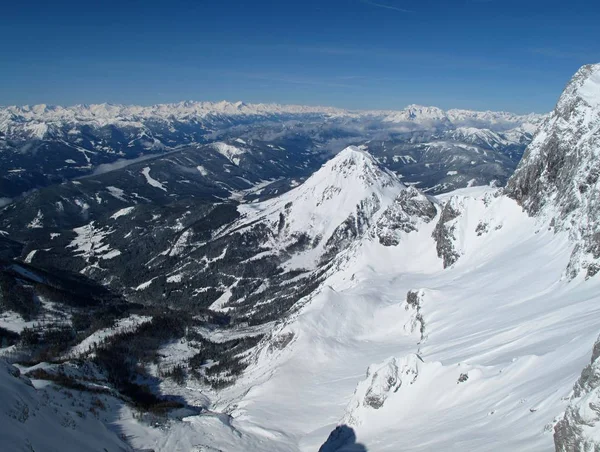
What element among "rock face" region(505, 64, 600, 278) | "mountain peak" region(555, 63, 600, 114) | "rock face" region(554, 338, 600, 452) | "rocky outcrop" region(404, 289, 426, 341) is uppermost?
"mountain peak" region(555, 63, 600, 114)

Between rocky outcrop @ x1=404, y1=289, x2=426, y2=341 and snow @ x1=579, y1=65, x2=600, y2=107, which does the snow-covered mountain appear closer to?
snow @ x1=579, y1=65, x2=600, y2=107

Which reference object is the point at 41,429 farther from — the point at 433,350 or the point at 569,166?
the point at 569,166

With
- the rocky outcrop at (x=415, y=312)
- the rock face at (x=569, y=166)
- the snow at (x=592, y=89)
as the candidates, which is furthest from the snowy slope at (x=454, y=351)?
the snow at (x=592, y=89)

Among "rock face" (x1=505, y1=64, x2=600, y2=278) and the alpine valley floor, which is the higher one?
"rock face" (x1=505, y1=64, x2=600, y2=278)

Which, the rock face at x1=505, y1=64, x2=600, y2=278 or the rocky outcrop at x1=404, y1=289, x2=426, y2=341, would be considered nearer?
the rock face at x1=505, y1=64, x2=600, y2=278

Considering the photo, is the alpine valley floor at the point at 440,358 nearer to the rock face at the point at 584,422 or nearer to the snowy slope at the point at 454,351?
the snowy slope at the point at 454,351

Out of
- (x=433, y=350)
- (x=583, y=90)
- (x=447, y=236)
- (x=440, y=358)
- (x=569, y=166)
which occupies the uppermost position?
(x=583, y=90)

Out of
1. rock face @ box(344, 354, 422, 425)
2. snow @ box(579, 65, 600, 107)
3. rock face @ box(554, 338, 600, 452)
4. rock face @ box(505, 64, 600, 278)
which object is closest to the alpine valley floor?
rock face @ box(344, 354, 422, 425)

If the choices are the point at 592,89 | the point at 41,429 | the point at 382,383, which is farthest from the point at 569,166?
the point at 41,429
